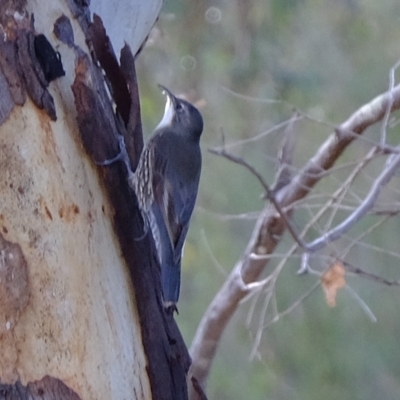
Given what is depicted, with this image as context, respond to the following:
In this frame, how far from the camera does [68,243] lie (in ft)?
4.54

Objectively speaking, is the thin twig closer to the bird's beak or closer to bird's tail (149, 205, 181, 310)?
bird's tail (149, 205, 181, 310)

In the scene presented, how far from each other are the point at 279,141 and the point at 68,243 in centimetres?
239

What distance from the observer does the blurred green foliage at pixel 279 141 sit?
12.2 feet

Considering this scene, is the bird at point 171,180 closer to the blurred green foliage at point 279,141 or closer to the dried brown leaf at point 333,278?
the dried brown leaf at point 333,278

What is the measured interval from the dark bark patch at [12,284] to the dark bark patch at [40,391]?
9 cm

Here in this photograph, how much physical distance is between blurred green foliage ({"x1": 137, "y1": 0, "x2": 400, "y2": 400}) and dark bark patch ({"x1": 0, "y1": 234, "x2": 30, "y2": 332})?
2.32 metres

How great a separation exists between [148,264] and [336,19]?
9.03ft

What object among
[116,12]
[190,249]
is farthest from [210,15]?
[116,12]

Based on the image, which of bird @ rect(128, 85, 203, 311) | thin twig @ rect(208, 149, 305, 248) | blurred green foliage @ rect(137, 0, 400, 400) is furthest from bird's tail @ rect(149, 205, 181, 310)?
blurred green foliage @ rect(137, 0, 400, 400)

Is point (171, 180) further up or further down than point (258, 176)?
further down

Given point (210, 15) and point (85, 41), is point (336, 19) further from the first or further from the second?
point (85, 41)

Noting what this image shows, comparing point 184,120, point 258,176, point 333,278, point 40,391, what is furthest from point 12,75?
point 333,278

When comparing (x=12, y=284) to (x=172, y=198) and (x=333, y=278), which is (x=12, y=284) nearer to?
(x=172, y=198)

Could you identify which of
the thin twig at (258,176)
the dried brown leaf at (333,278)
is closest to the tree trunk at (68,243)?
the thin twig at (258,176)
